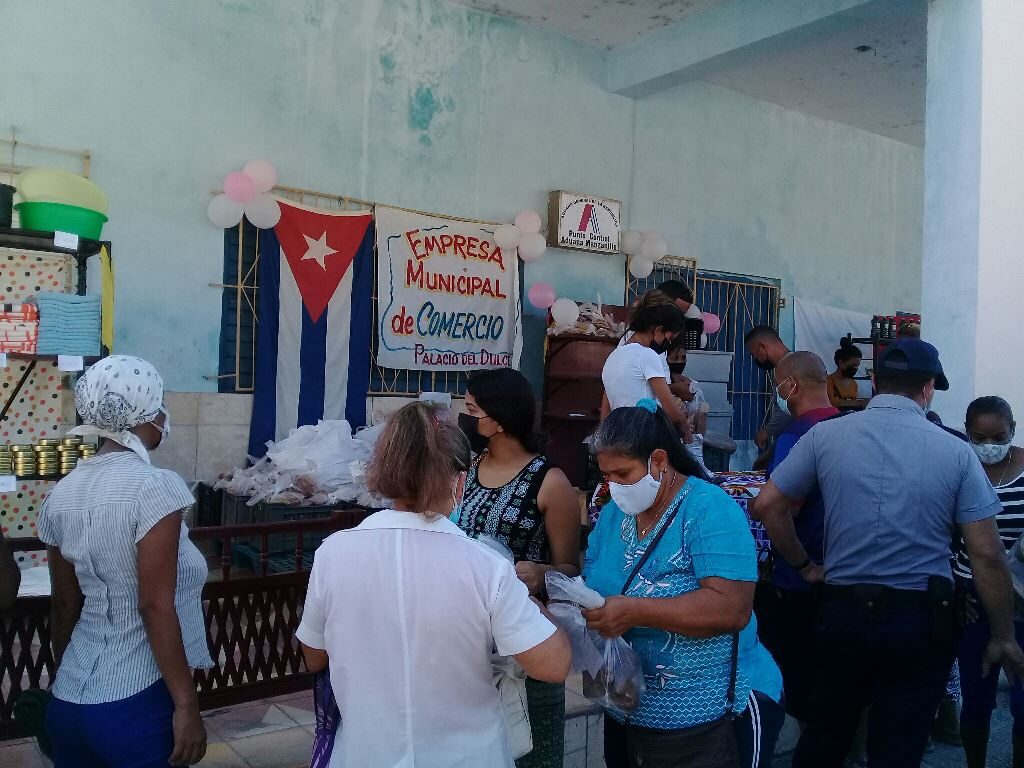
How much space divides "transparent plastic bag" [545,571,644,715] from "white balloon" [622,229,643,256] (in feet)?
23.5

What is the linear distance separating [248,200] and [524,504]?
189 inches

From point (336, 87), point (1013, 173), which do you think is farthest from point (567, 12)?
point (1013, 173)

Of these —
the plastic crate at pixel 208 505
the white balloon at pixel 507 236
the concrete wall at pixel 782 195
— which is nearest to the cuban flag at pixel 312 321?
the plastic crate at pixel 208 505

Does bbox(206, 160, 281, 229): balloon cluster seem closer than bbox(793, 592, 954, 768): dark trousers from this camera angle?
No

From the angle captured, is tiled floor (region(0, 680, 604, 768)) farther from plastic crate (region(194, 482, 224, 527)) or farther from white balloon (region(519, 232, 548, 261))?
white balloon (region(519, 232, 548, 261))

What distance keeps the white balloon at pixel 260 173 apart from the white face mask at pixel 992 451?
525 cm

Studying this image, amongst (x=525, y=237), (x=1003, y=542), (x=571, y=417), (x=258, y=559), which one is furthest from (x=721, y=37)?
(x=258, y=559)

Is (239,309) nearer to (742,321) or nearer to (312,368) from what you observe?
(312,368)

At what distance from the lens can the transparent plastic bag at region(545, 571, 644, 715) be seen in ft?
6.84

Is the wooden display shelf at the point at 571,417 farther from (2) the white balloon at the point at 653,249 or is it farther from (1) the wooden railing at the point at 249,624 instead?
(1) the wooden railing at the point at 249,624

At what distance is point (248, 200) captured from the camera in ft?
21.7

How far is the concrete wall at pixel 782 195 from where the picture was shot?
9.48 meters

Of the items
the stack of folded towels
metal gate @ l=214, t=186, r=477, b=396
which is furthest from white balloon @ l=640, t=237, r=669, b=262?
the stack of folded towels

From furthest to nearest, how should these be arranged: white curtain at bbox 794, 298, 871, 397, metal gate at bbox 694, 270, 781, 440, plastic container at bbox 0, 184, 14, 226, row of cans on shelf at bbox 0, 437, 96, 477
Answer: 1. white curtain at bbox 794, 298, 871, 397
2. metal gate at bbox 694, 270, 781, 440
3. row of cans on shelf at bbox 0, 437, 96, 477
4. plastic container at bbox 0, 184, 14, 226
